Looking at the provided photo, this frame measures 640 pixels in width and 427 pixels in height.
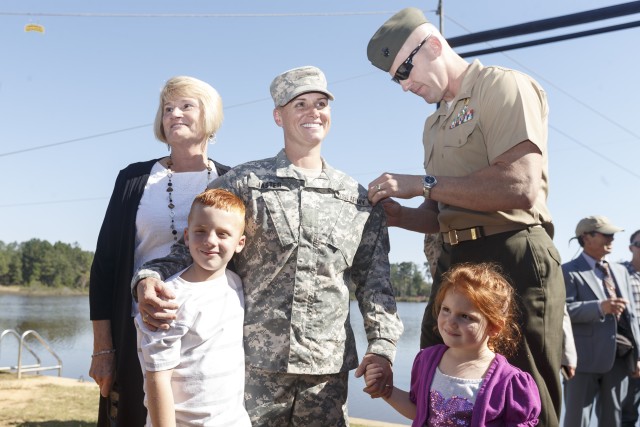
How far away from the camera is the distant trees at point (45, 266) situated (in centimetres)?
10450

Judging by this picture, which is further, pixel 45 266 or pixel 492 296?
pixel 45 266

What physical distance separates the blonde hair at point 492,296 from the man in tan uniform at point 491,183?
1.9 inches

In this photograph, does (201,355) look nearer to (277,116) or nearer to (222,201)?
(222,201)

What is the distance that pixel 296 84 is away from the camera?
2.65 metres

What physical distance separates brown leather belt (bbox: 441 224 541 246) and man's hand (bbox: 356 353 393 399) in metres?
0.64

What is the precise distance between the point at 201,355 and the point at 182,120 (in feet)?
3.80

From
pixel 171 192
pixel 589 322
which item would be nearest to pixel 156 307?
pixel 171 192

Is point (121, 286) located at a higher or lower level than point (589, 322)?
higher

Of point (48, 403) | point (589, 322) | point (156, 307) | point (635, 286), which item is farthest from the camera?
point (48, 403)

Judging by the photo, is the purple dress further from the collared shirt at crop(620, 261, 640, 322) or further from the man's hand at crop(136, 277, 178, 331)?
the collared shirt at crop(620, 261, 640, 322)

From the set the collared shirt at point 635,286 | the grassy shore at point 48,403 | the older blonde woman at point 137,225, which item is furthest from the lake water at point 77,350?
the older blonde woman at point 137,225

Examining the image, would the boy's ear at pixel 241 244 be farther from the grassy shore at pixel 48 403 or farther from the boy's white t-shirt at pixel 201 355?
the grassy shore at pixel 48 403

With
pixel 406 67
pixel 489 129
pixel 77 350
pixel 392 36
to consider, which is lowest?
pixel 77 350

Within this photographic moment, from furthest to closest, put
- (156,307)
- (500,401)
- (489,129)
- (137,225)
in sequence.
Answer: (137,225)
(489,129)
(500,401)
(156,307)
